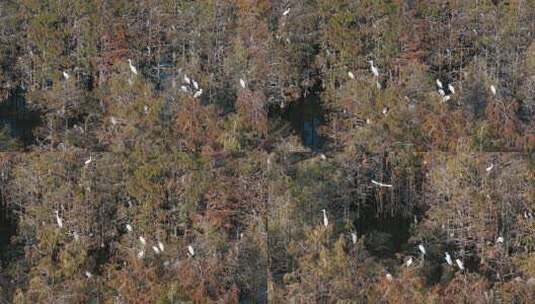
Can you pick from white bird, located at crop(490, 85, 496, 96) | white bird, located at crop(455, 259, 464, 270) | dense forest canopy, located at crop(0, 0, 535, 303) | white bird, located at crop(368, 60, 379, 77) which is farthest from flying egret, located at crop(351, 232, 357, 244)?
white bird, located at crop(490, 85, 496, 96)

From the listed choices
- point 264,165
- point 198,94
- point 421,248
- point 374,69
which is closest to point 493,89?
point 374,69

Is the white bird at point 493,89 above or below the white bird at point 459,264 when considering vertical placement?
above

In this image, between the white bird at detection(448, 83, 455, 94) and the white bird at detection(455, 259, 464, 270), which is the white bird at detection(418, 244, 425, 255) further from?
the white bird at detection(448, 83, 455, 94)

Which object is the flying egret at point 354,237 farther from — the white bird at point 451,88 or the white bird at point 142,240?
the white bird at point 142,240

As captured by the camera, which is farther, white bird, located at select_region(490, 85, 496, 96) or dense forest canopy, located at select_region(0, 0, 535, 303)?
white bird, located at select_region(490, 85, 496, 96)

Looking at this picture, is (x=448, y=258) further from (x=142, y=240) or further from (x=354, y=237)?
(x=142, y=240)

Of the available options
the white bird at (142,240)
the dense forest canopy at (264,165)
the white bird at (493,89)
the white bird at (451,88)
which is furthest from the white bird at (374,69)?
the white bird at (142,240)

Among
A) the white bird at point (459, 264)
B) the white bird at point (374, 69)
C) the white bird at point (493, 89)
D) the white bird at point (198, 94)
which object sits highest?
the white bird at point (374, 69)

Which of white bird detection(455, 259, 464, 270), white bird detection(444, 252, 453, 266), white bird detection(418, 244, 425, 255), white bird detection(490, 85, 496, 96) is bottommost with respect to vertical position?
white bird detection(455, 259, 464, 270)
